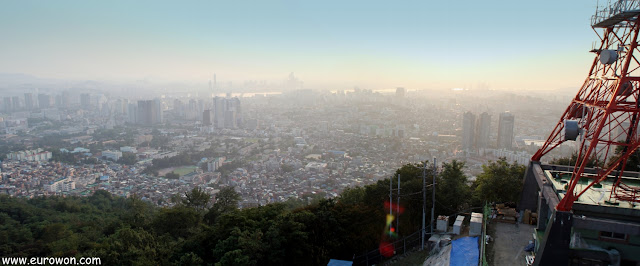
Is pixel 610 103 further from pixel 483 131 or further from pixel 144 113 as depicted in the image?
pixel 144 113

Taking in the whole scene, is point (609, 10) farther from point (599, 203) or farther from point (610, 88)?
point (599, 203)

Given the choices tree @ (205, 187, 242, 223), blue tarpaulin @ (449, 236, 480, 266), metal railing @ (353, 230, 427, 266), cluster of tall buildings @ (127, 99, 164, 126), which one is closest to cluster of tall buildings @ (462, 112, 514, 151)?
tree @ (205, 187, 242, 223)

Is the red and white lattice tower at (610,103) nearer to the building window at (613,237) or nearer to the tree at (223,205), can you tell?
the building window at (613,237)

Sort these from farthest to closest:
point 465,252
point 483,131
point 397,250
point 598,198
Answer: point 483,131
point 397,250
point 465,252
point 598,198

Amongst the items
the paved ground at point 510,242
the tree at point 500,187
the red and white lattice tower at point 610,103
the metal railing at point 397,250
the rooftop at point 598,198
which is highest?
the red and white lattice tower at point 610,103

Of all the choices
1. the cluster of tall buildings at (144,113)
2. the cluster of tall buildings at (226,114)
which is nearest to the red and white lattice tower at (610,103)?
the cluster of tall buildings at (226,114)

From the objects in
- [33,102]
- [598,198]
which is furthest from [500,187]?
[33,102]
